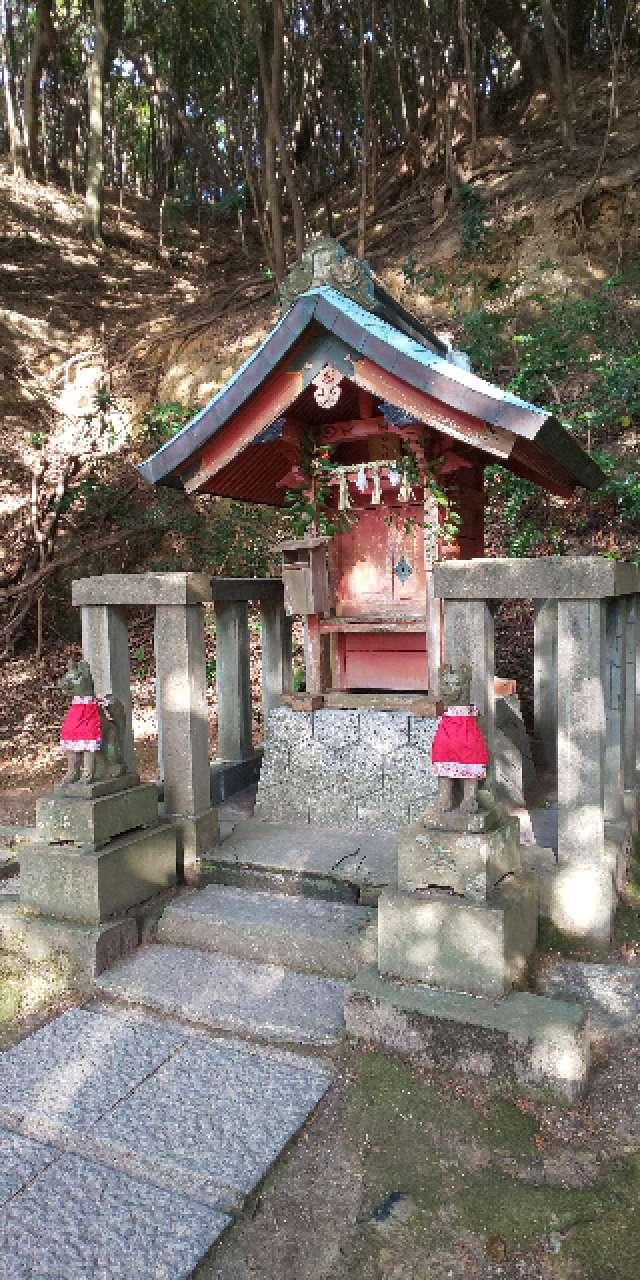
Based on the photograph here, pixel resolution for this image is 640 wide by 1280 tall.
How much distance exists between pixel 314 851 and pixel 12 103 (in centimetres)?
2414

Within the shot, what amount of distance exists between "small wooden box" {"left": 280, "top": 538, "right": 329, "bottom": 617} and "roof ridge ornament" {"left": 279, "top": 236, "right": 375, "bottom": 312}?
1.81m

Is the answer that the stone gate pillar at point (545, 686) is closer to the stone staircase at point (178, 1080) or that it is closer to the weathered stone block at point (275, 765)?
the weathered stone block at point (275, 765)

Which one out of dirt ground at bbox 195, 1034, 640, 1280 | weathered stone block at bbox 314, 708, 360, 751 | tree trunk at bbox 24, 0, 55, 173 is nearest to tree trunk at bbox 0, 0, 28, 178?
tree trunk at bbox 24, 0, 55, 173

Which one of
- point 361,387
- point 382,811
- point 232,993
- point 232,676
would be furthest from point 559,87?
point 232,993

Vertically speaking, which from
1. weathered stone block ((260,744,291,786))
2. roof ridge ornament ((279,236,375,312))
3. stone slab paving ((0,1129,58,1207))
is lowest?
stone slab paving ((0,1129,58,1207))

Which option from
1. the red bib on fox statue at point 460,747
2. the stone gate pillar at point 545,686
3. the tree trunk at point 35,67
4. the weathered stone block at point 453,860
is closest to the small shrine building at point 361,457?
the stone gate pillar at point 545,686

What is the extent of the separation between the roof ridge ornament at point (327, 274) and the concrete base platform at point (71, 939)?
14.7 feet

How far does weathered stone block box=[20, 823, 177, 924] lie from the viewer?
421 cm

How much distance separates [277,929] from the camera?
418 cm

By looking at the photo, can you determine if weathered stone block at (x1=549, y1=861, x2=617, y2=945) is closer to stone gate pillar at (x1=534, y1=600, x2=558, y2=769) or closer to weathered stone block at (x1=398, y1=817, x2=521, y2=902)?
weathered stone block at (x1=398, y1=817, x2=521, y2=902)

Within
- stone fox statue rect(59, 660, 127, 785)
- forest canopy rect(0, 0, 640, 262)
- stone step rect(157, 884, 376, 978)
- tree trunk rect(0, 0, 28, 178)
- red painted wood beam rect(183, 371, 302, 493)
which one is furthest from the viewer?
tree trunk rect(0, 0, 28, 178)

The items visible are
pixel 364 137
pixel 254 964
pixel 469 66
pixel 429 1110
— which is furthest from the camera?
pixel 364 137

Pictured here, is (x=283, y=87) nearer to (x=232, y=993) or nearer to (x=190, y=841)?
(x=190, y=841)

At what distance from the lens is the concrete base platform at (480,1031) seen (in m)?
3.04
